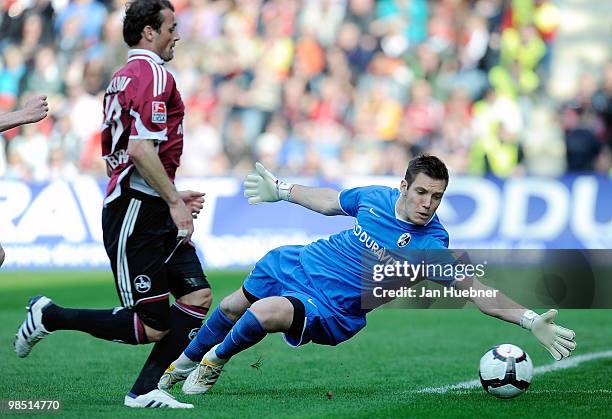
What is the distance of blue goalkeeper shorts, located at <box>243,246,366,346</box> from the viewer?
7.18m

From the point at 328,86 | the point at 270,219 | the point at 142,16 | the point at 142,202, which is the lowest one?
the point at 270,219

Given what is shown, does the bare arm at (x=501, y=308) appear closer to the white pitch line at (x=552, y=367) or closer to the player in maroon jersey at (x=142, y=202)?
the white pitch line at (x=552, y=367)

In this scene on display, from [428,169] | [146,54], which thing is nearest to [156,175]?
[146,54]

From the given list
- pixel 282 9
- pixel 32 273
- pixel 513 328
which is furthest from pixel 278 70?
pixel 513 328

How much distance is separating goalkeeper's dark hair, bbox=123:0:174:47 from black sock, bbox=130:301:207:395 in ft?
5.53

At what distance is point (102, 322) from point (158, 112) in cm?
127

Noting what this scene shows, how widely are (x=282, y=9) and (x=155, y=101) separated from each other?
1449cm

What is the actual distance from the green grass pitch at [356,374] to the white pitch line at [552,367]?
0.27 ft

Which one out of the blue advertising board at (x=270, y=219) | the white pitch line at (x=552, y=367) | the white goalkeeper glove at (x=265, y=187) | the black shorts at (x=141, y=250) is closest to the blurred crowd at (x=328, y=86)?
the blue advertising board at (x=270, y=219)

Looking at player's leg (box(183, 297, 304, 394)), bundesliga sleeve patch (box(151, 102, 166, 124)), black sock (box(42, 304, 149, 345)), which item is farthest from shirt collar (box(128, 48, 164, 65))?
player's leg (box(183, 297, 304, 394))

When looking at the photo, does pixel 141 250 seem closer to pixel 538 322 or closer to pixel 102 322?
pixel 102 322

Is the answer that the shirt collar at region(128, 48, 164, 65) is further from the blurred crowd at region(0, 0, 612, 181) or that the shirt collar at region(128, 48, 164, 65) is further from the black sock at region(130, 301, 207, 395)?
the blurred crowd at region(0, 0, 612, 181)

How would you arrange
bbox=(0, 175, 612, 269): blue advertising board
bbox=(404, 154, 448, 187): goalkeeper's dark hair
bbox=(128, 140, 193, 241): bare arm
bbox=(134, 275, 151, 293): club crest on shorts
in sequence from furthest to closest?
bbox=(0, 175, 612, 269): blue advertising board < bbox=(404, 154, 448, 187): goalkeeper's dark hair < bbox=(134, 275, 151, 293): club crest on shorts < bbox=(128, 140, 193, 241): bare arm

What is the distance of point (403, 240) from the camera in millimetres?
7270
